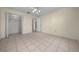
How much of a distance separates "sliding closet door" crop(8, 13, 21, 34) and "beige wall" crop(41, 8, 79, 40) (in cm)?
289

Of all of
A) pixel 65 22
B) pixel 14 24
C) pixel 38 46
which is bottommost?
pixel 38 46

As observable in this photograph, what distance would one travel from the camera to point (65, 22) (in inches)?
162

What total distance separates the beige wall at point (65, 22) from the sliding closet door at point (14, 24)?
9.48ft

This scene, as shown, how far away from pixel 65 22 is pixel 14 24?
4130mm

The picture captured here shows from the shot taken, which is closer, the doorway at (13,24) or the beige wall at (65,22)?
the beige wall at (65,22)

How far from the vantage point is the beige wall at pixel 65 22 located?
11.5ft

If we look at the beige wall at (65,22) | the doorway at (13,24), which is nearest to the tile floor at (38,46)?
the beige wall at (65,22)

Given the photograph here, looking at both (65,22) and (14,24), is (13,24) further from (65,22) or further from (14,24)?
(65,22)

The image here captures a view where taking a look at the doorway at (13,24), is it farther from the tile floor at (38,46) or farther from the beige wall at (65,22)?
the beige wall at (65,22)

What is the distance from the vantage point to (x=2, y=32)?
366 centimetres

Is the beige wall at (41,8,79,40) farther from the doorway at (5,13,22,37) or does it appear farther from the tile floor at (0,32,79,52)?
the doorway at (5,13,22,37)

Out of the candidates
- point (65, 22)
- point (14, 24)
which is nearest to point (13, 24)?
point (14, 24)
